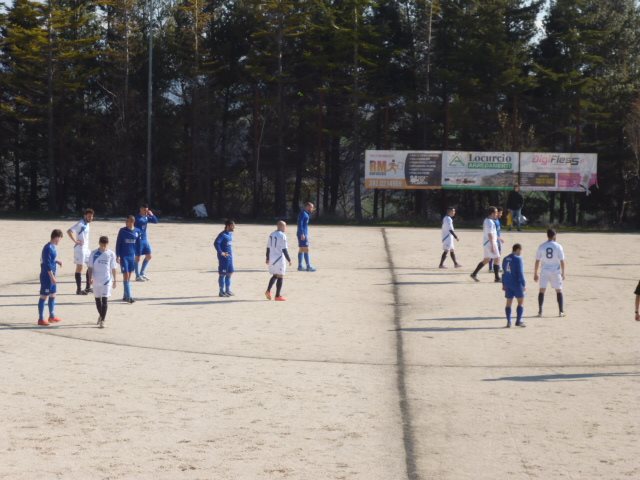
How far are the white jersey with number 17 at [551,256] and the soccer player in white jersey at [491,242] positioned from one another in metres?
5.63

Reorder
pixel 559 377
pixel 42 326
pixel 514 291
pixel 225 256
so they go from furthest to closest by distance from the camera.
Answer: pixel 225 256 → pixel 514 291 → pixel 42 326 → pixel 559 377

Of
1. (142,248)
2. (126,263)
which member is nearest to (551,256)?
(126,263)

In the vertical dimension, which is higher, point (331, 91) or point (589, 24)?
point (589, 24)

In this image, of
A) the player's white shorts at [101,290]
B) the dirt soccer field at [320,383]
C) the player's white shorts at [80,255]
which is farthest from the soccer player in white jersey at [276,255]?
the player's white shorts at [101,290]

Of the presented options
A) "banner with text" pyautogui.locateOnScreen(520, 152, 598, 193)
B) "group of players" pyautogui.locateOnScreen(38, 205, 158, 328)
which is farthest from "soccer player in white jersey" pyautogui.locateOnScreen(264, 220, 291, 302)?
"banner with text" pyautogui.locateOnScreen(520, 152, 598, 193)

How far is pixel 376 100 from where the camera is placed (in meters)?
58.2

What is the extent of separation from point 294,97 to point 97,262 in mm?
44055

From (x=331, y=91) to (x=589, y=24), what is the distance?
16060 millimetres

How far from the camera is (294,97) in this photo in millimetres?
60875

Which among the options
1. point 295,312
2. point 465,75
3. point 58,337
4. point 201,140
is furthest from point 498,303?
point 201,140

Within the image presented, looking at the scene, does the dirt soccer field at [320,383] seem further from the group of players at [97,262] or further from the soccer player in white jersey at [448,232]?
the soccer player in white jersey at [448,232]

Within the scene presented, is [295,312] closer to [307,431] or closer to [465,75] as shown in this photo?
[307,431]

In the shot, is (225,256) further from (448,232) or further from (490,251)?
(448,232)

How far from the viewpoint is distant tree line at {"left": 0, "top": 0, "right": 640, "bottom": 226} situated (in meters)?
56.9
